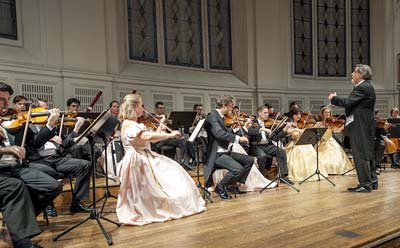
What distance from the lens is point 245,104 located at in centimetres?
973

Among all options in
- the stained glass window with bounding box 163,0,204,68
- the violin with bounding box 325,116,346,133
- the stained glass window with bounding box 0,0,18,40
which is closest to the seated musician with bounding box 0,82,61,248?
the stained glass window with bounding box 0,0,18,40

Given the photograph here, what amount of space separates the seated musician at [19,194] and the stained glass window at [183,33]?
6097 millimetres

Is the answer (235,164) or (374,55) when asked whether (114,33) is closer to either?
(235,164)

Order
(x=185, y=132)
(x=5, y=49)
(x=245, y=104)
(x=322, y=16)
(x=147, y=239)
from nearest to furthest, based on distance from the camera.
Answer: (x=147, y=239) → (x=5, y=49) → (x=185, y=132) → (x=245, y=104) → (x=322, y=16)

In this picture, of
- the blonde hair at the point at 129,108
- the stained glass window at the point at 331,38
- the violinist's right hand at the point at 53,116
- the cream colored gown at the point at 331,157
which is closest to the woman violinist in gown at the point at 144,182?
the blonde hair at the point at 129,108

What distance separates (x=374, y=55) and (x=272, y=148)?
24.0 ft

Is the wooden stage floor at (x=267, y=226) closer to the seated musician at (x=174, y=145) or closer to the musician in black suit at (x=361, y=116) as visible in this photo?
the musician in black suit at (x=361, y=116)

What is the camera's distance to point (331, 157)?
6.86 m

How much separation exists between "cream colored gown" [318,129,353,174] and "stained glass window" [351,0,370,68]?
5597mm

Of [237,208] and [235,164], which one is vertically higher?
[235,164]

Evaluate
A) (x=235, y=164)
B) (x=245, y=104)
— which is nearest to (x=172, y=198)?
(x=235, y=164)

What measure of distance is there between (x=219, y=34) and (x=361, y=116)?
19.2 ft

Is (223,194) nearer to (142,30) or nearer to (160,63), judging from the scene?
(160,63)

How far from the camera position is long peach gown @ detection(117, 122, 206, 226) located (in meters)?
3.70
